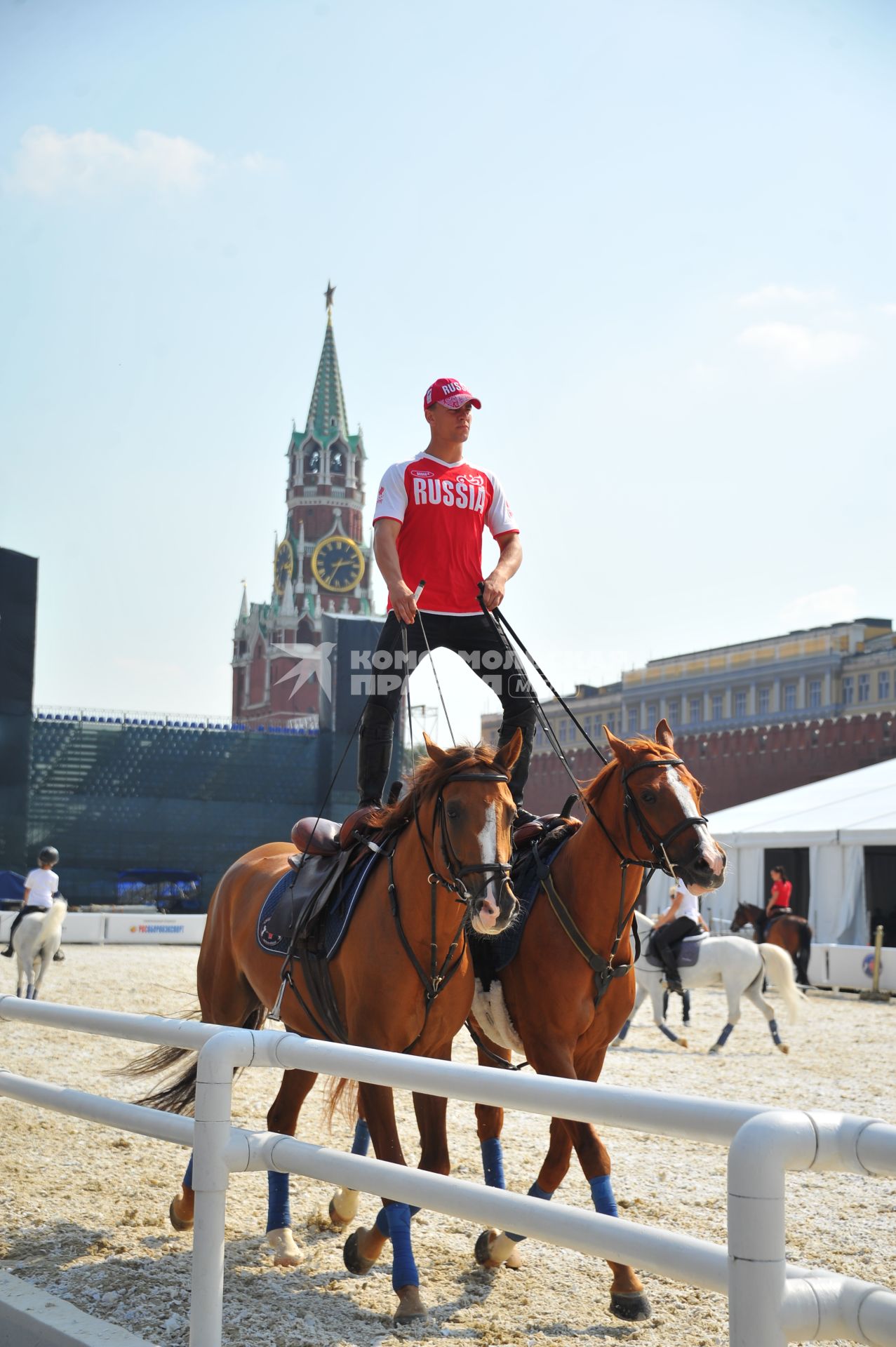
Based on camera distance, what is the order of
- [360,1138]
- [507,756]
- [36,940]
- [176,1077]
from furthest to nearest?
[36,940] → [176,1077] → [360,1138] → [507,756]

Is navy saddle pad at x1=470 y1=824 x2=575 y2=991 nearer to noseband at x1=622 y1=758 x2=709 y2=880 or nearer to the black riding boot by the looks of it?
noseband at x1=622 y1=758 x2=709 y2=880

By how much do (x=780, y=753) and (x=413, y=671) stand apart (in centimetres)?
4239

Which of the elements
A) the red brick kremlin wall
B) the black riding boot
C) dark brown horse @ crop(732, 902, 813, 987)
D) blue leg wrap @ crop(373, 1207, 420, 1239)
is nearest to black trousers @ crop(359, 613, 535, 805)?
the black riding boot

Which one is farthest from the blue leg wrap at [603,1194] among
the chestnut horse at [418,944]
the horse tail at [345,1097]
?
the horse tail at [345,1097]

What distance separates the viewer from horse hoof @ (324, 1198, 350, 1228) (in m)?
4.99

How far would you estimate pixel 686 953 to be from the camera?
513 inches

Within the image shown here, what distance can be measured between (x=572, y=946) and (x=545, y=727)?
0.97 meters

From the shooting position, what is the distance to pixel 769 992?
20.6m

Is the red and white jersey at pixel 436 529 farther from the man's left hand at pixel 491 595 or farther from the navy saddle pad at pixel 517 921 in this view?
the navy saddle pad at pixel 517 921

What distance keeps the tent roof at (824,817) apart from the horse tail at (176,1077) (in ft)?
56.5

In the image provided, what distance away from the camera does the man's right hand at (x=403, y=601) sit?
15.4ft

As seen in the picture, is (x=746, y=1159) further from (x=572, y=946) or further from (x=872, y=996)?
(x=872, y=996)

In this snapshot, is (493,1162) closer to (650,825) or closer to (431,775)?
(650,825)

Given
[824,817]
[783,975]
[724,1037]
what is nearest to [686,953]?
[724,1037]
